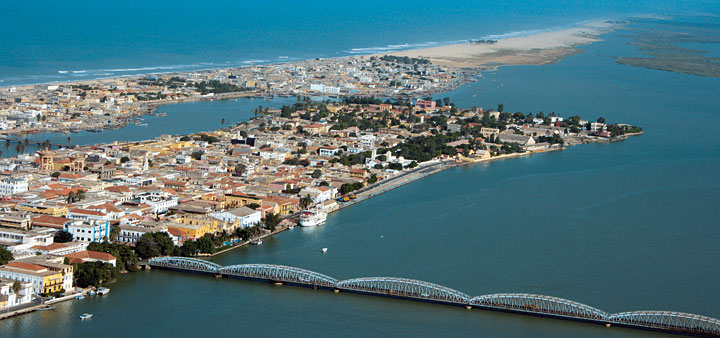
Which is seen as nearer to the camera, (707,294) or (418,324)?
(418,324)

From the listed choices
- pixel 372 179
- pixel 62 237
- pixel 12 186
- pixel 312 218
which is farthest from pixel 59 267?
pixel 372 179

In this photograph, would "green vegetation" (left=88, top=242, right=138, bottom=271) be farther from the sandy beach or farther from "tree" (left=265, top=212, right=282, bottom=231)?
the sandy beach

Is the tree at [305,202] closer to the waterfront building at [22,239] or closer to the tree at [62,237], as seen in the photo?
the tree at [62,237]

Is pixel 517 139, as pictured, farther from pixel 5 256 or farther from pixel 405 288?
pixel 5 256

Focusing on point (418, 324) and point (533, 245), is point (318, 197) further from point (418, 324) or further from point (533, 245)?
point (418, 324)

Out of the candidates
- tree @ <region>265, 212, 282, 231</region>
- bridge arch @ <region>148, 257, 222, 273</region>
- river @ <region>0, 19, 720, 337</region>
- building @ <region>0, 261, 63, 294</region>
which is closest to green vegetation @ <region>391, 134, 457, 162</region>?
river @ <region>0, 19, 720, 337</region>

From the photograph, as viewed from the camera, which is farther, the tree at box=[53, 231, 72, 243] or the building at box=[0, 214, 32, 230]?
the building at box=[0, 214, 32, 230]

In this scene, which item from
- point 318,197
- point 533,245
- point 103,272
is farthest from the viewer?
point 318,197

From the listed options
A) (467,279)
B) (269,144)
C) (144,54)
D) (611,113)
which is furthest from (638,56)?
(467,279)
